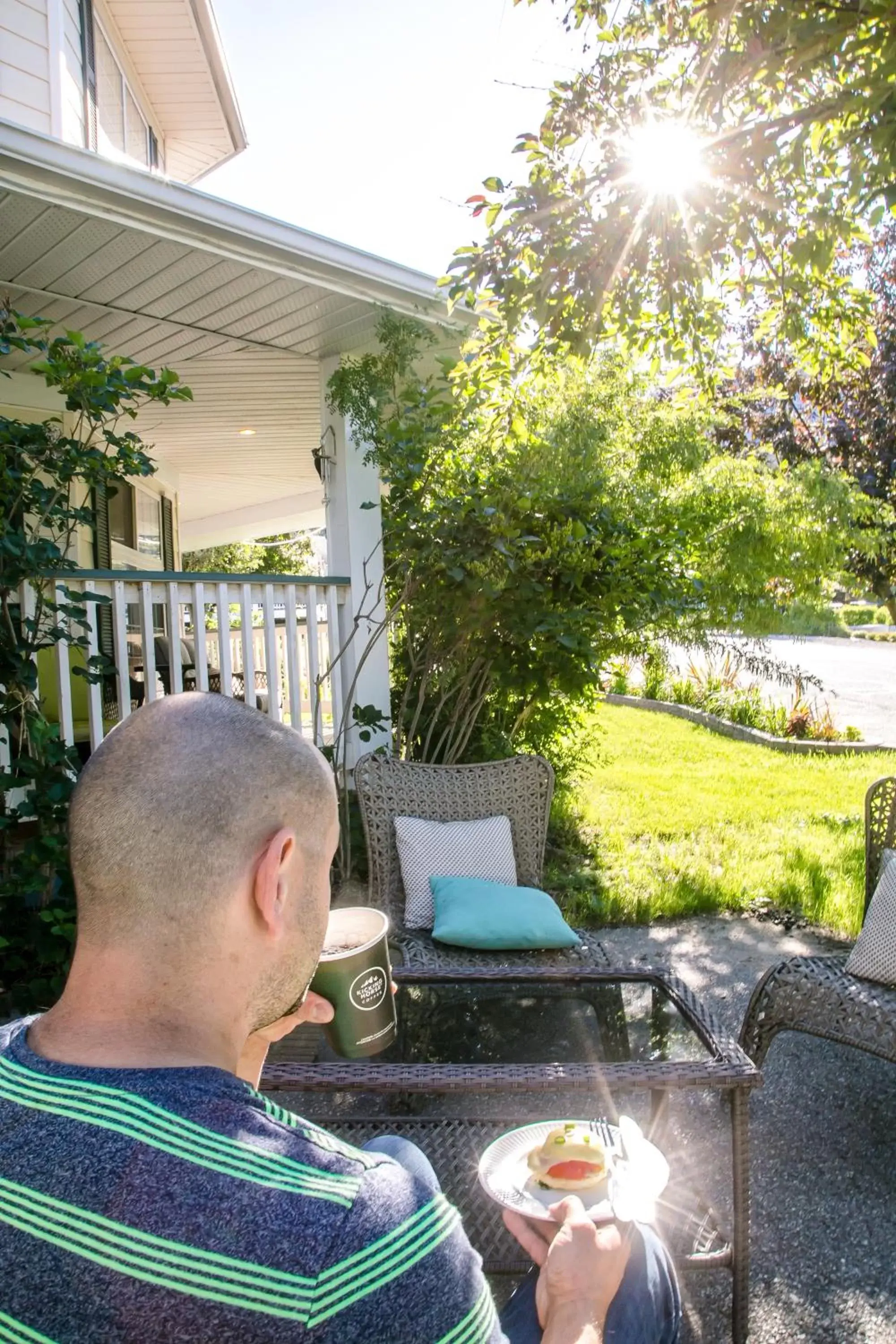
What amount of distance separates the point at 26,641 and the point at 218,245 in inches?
74.4

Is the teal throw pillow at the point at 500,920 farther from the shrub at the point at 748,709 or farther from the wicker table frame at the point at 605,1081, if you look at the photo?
the shrub at the point at 748,709

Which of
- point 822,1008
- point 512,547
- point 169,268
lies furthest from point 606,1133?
point 169,268

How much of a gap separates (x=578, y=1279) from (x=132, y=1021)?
614 millimetres

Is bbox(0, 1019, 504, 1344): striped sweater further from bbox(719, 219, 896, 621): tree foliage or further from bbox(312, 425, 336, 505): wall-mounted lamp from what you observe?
bbox(719, 219, 896, 621): tree foliage

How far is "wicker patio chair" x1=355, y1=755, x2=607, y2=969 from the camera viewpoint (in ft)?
11.7

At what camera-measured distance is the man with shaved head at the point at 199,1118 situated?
2.06ft

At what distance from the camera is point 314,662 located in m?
4.85

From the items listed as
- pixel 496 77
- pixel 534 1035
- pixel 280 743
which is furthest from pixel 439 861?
pixel 496 77

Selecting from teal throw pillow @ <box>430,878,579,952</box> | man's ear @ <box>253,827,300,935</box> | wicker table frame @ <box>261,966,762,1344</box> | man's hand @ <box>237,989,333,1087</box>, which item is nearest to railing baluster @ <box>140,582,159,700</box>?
teal throw pillow @ <box>430,878,579,952</box>

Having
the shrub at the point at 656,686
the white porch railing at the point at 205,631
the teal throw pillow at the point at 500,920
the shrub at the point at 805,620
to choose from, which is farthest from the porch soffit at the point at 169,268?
the shrub at the point at 656,686

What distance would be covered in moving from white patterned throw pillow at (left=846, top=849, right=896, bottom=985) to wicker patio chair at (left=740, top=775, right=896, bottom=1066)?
28 millimetres

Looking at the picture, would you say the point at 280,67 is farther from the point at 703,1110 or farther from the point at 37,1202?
the point at 37,1202

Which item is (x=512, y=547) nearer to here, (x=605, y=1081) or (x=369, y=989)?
(x=605, y=1081)

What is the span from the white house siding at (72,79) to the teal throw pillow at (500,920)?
555cm
